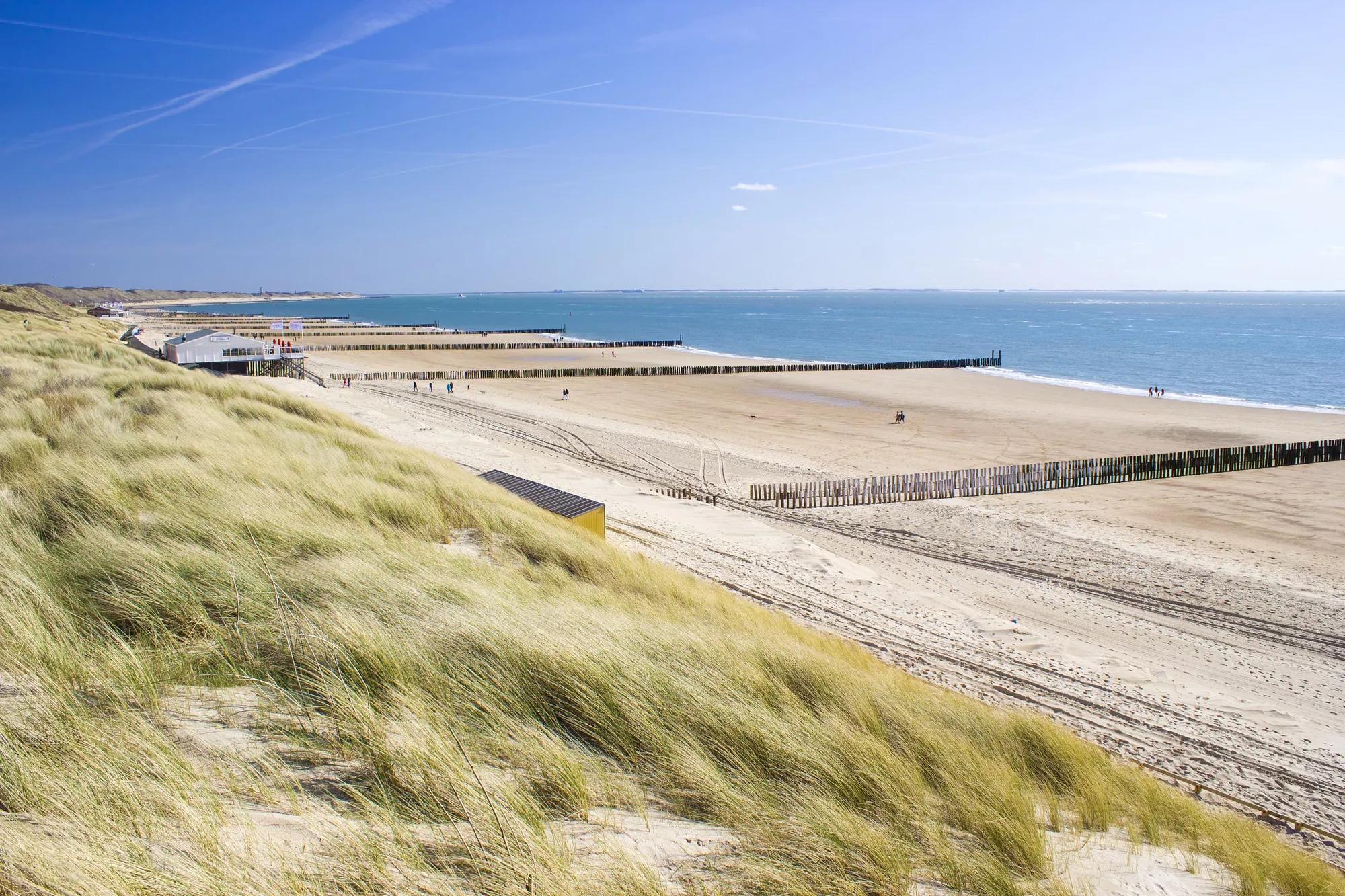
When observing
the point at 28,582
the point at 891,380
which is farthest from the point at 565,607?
the point at 891,380

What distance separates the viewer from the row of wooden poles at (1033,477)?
2094 centimetres

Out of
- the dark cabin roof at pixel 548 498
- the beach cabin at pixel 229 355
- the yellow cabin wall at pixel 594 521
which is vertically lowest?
the yellow cabin wall at pixel 594 521

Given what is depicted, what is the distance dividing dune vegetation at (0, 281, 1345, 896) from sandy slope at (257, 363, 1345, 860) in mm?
3639

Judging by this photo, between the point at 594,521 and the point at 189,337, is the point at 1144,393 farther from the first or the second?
the point at 189,337

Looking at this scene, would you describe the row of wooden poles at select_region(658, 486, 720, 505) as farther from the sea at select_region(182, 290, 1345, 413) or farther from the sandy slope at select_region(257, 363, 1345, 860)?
the sea at select_region(182, 290, 1345, 413)

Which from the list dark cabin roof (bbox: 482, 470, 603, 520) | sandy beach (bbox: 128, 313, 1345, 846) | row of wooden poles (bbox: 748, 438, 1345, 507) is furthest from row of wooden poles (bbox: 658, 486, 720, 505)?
dark cabin roof (bbox: 482, 470, 603, 520)

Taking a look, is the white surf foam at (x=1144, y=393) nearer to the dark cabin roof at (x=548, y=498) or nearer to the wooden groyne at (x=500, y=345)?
the wooden groyne at (x=500, y=345)

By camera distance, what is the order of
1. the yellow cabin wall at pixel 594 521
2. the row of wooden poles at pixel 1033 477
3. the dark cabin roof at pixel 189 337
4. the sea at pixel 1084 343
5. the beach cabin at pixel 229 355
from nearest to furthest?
the yellow cabin wall at pixel 594 521
the row of wooden poles at pixel 1033 477
the beach cabin at pixel 229 355
the dark cabin roof at pixel 189 337
the sea at pixel 1084 343

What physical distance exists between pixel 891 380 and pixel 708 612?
49.8 meters

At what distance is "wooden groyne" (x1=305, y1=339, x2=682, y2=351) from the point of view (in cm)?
8081

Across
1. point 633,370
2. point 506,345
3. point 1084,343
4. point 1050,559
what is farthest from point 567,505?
point 1084,343

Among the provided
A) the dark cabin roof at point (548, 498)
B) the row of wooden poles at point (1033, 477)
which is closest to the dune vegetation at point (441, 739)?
the dark cabin roof at point (548, 498)

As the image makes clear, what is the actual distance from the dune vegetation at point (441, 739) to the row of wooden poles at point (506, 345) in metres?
78.9

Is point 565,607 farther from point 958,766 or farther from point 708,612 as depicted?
point 958,766
